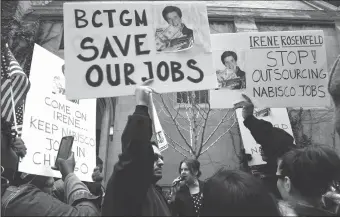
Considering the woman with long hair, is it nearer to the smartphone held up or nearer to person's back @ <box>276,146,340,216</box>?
the smartphone held up

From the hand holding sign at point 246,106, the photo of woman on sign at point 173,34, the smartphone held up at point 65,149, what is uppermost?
the photo of woman on sign at point 173,34

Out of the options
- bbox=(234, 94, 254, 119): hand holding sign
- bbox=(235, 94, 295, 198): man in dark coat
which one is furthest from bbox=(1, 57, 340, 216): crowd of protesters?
bbox=(234, 94, 254, 119): hand holding sign

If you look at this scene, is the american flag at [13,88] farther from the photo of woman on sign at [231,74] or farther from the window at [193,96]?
the window at [193,96]

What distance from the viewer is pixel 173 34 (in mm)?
3096

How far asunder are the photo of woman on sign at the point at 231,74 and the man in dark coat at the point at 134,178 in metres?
2.12

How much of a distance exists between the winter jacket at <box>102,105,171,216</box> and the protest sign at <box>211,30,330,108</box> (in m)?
2.07

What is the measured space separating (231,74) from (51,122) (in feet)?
6.86

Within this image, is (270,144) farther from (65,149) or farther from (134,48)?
(65,149)

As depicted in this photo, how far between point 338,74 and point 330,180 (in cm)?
79

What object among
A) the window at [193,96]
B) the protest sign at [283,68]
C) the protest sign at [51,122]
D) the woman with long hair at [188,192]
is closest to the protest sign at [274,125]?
the woman with long hair at [188,192]

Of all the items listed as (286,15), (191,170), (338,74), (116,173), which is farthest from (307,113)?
(116,173)

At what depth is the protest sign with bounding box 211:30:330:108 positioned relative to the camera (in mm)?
3852

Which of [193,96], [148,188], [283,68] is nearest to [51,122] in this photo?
[148,188]

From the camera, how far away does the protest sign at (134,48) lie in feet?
9.19
